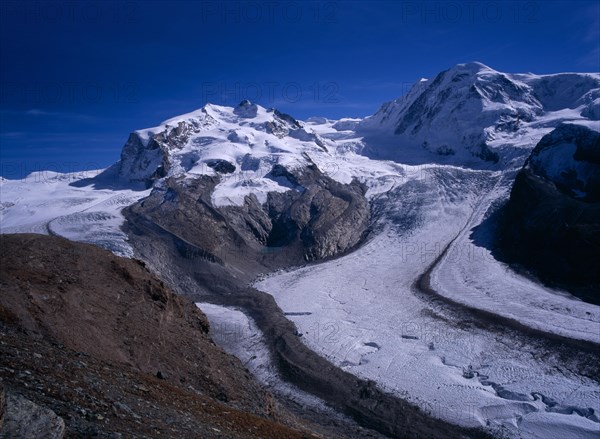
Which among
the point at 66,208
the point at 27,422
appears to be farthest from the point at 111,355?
the point at 66,208

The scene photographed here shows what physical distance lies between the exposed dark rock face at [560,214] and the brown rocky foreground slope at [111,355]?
102ft

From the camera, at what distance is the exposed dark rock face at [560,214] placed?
40062 mm

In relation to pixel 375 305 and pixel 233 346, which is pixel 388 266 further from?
pixel 233 346

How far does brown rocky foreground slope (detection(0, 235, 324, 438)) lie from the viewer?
869cm

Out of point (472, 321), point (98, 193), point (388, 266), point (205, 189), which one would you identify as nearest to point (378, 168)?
point (205, 189)

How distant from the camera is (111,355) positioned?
47.7ft

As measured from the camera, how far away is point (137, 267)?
70.7ft

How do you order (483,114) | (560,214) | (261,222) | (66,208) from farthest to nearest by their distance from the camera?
(483,114) < (66,208) < (261,222) < (560,214)

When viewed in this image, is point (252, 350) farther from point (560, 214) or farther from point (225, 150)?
point (225, 150)

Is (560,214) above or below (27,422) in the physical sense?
above

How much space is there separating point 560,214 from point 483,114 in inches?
2189

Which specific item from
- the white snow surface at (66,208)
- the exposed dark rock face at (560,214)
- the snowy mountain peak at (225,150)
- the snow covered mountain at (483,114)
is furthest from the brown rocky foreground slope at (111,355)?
the snow covered mountain at (483,114)

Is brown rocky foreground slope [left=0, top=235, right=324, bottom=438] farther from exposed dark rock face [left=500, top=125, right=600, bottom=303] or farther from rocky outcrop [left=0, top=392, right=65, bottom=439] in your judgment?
exposed dark rock face [left=500, top=125, right=600, bottom=303]

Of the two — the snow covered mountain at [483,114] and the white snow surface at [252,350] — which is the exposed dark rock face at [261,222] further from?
the snow covered mountain at [483,114]
